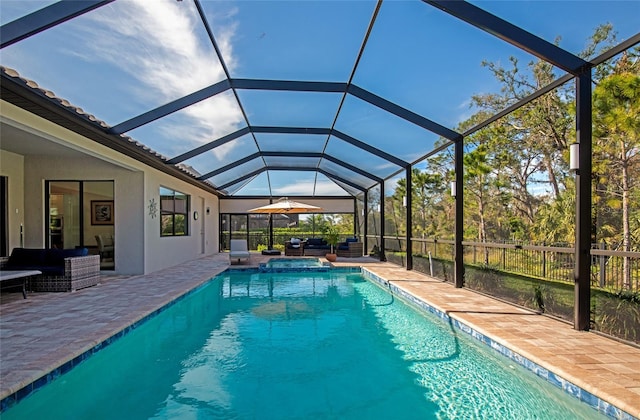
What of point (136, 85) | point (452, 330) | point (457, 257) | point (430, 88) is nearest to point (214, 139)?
point (136, 85)

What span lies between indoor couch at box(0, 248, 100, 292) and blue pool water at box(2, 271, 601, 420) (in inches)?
86.7

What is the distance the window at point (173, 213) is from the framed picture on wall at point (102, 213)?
1.29m

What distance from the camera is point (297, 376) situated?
4.05 meters

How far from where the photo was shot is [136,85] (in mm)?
5836

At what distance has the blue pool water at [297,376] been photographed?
3275mm

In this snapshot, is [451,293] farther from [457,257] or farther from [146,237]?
[146,237]

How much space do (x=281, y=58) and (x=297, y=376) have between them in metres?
4.48

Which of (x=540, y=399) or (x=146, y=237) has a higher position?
(x=146, y=237)

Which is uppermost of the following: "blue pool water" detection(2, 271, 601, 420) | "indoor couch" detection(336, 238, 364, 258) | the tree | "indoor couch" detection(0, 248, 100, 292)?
the tree

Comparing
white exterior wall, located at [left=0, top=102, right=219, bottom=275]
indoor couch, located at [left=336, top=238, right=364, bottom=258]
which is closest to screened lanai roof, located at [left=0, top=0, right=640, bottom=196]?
white exterior wall, located at [left=0, top=102, right=219, bottom=275]

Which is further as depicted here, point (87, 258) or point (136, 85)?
point (87, 258)

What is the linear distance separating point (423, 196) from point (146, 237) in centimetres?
878

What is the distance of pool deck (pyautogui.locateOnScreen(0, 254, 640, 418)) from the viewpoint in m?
3.23

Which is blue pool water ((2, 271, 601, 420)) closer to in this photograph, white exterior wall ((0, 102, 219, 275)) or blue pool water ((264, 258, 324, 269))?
white exterior wall ((0, 102, 219, 275))
